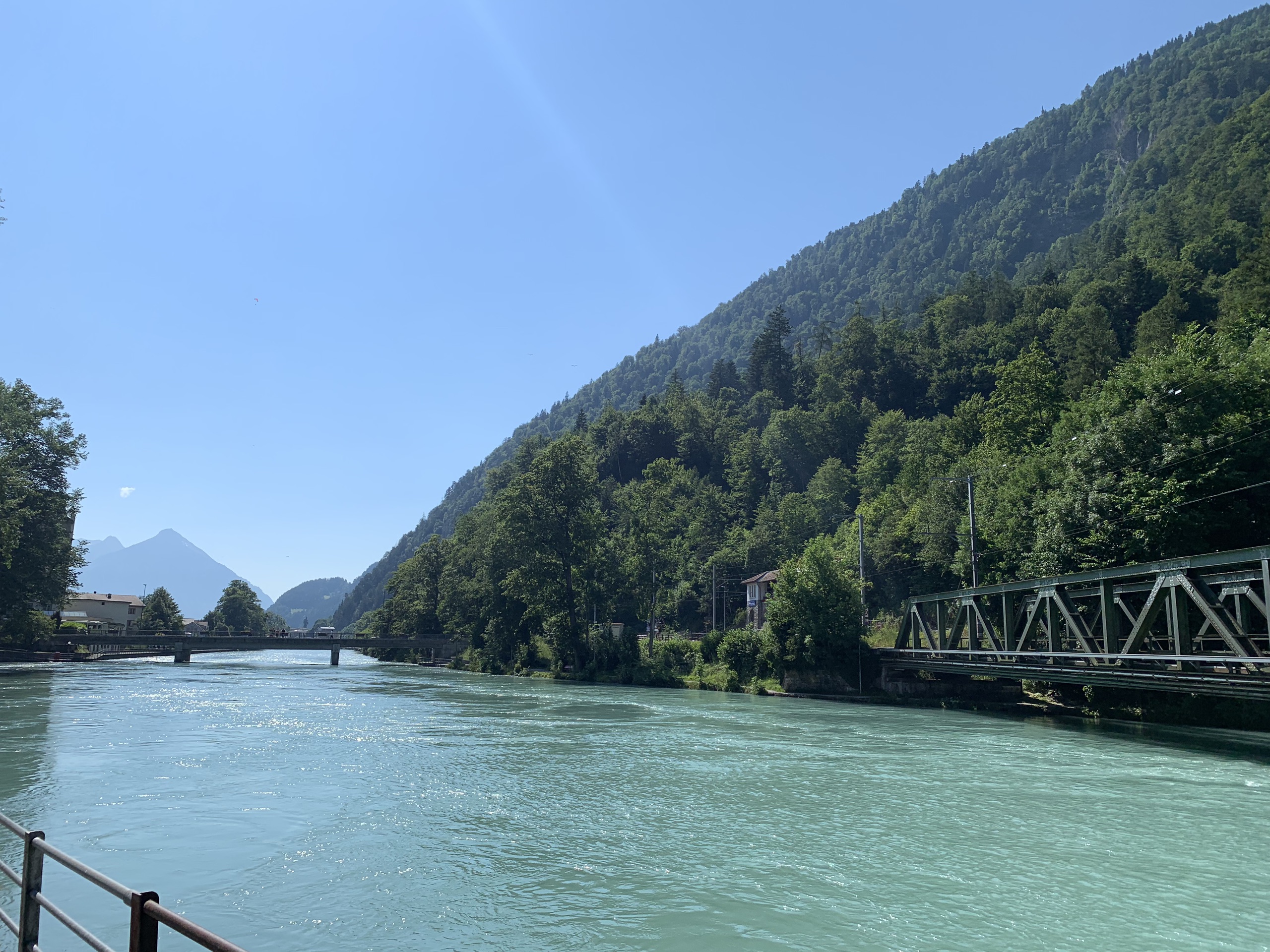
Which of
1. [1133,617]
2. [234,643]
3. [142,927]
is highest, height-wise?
[1133,617]

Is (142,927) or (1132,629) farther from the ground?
(142,927)

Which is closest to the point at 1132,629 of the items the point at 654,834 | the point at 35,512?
the point at 654,834

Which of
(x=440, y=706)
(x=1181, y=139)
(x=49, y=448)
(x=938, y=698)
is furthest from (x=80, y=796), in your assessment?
(x=1181, y=139)

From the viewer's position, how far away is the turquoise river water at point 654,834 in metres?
11.8

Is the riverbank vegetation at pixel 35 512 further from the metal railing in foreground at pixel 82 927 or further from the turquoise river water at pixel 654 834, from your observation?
the metal railing in foreground at pixel 82 927

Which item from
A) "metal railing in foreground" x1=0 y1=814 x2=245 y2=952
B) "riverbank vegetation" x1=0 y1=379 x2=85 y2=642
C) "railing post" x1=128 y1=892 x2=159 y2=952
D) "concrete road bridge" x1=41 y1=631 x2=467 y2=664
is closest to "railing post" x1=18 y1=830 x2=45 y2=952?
"metal railing in foreground" x1=0 y1=814 x2=245 y2=952

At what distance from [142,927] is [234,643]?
106110mm

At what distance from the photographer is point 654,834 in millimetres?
16844

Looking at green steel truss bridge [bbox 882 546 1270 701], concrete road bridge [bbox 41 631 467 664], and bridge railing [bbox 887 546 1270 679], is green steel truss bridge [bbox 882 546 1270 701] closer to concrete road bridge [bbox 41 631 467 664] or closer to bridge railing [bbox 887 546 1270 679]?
bridge railing [bbox 887 546 1270 679]

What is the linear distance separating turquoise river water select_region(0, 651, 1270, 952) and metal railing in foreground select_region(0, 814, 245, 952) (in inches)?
281

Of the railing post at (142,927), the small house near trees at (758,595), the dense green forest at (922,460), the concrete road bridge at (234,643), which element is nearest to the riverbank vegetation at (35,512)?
the concrete road bridge at (234,643)

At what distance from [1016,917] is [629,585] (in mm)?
69648

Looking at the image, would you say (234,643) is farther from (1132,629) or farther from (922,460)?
(1132,629)

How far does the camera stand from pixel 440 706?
1823 inches
